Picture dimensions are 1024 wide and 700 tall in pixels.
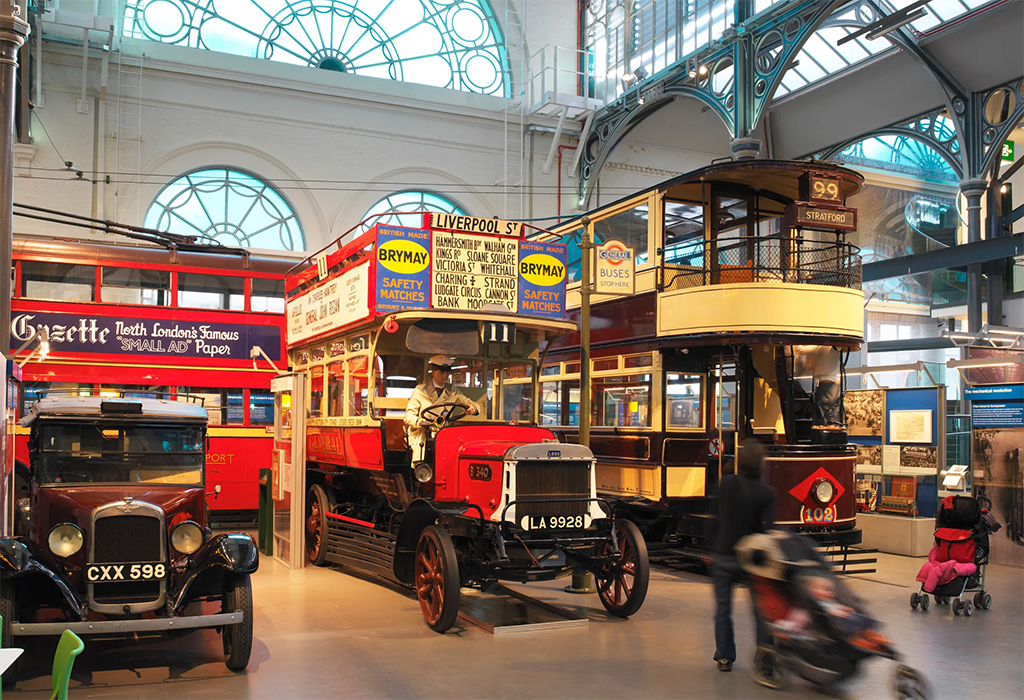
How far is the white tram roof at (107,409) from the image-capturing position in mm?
7570

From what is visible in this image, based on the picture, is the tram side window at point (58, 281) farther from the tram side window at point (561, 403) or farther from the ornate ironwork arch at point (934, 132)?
the ornate ironwork arch at point (934, 132)

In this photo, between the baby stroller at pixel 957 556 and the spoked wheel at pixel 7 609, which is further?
the baby stroller at pixel 957 556

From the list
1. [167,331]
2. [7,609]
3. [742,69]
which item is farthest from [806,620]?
[742,69]

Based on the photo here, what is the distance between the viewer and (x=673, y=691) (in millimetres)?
6391

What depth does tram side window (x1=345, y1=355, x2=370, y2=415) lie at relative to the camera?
1032cm

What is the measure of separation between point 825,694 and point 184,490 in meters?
5.04

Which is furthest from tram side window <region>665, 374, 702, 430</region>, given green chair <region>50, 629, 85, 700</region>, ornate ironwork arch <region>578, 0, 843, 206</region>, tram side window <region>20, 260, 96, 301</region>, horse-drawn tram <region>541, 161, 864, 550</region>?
ornate ironwork arch <region>578, 0, 843, 206</region>

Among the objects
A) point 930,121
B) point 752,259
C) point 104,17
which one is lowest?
point 752,259

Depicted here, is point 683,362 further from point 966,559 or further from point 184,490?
point 184,490

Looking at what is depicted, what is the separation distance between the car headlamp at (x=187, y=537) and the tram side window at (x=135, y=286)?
802cm

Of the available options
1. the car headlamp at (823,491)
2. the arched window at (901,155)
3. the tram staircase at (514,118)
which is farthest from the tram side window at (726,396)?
the arched window at (901,155)

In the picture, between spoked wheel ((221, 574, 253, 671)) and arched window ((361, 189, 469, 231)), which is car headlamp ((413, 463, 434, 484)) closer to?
spoked wheel ((221, 574, 253, 671))

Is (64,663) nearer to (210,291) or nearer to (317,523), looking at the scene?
(317,523)

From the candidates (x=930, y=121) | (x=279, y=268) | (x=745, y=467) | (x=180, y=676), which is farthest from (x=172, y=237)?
(x=930, y=121)
